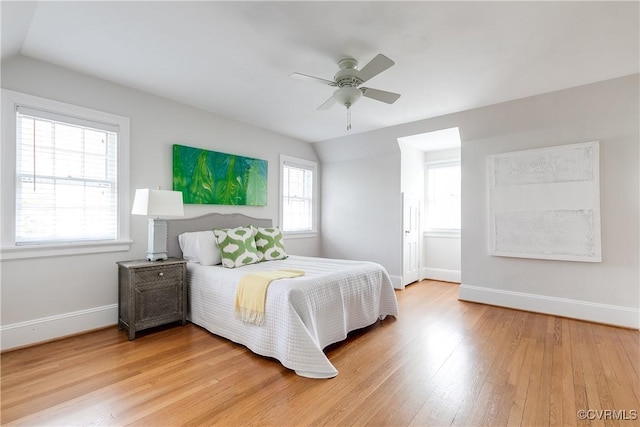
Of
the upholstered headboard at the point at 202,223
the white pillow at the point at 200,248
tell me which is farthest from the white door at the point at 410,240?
the white pillow at the point at 200,248

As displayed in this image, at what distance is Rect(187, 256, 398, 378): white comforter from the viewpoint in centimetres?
230

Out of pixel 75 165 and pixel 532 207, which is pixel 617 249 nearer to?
pixel 532 207

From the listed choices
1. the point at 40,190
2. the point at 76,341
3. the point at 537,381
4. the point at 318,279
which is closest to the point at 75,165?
the point at 40,190

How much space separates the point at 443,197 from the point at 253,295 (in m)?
4.24

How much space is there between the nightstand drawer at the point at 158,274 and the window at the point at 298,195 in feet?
7.10

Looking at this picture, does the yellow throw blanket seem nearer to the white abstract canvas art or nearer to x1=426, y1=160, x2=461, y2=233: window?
the white abstract canvas art

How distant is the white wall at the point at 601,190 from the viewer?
322cm

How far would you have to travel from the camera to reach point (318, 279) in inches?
107

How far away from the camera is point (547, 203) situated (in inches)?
144

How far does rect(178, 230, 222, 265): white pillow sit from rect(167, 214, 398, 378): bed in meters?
0.09

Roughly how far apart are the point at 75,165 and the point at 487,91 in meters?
4.33

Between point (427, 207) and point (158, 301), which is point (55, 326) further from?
point (427, 207)

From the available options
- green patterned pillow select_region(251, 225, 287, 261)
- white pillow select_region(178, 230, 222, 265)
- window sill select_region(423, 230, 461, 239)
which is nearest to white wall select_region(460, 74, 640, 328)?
window sill select_region(423, 230, 461, 239)

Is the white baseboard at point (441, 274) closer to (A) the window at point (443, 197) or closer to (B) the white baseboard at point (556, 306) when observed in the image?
(A) the window at point (443, 197)
